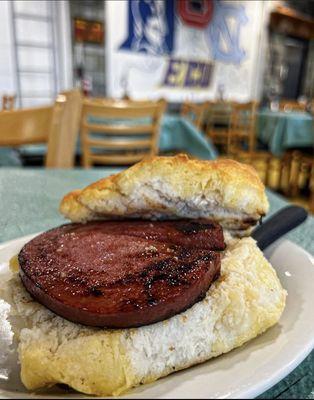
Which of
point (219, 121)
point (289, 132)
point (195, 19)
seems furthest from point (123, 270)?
point (219, 121)

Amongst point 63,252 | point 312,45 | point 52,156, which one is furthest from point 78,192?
point 312,45

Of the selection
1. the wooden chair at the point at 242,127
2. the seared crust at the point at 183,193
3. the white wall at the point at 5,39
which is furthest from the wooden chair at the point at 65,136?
the wooden chair at the point at 242,127

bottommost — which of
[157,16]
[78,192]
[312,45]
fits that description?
[78,192]

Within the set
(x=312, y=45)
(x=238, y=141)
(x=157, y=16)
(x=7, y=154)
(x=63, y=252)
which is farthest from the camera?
(x=312, y=45)

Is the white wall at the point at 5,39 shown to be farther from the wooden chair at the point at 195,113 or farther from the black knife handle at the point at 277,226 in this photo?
the wooden chair at the point at 195,113

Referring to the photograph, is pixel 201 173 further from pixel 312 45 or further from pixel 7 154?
pixel 312 45

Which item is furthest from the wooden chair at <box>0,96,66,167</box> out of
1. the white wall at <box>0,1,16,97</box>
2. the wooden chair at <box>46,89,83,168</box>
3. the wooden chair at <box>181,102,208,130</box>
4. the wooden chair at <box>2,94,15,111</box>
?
the wooden chair at <box>181,102,208,130</box>
